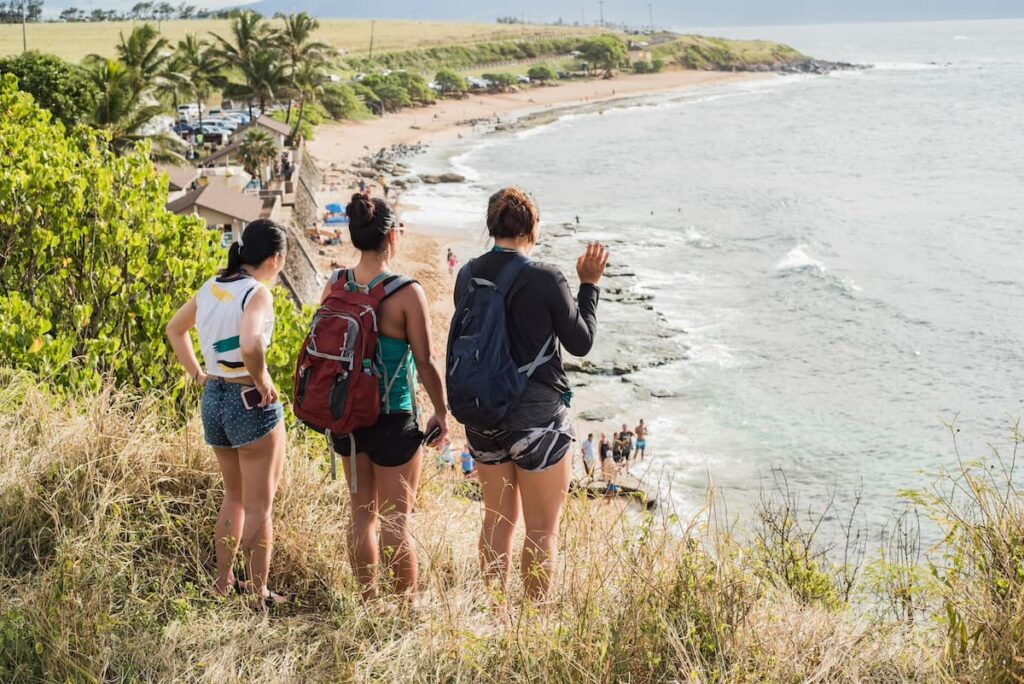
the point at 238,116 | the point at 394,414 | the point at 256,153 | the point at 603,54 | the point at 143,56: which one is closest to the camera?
the point at 394,414

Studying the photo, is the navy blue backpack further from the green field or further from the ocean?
the green field

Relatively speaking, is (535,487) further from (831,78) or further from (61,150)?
(831,78)

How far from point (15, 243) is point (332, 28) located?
512ft

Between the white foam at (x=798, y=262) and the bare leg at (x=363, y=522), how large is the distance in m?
30.1

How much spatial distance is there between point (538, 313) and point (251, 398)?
1.15m

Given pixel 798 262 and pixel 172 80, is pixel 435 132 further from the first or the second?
pixel 798 262

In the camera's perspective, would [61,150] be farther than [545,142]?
No

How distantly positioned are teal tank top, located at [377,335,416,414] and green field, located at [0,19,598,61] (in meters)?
86.1

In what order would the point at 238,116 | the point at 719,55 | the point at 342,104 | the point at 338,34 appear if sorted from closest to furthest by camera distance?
the point at 238,116, the point at 342,104, the point at 719,55, the point at 338,34

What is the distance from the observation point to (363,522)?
358cm

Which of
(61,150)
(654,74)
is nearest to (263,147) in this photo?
(61,150)

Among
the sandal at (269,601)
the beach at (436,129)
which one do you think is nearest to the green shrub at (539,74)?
the beach at (436,129)

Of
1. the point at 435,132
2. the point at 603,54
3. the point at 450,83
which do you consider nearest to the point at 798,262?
the point at 435,132

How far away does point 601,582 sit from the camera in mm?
3141
